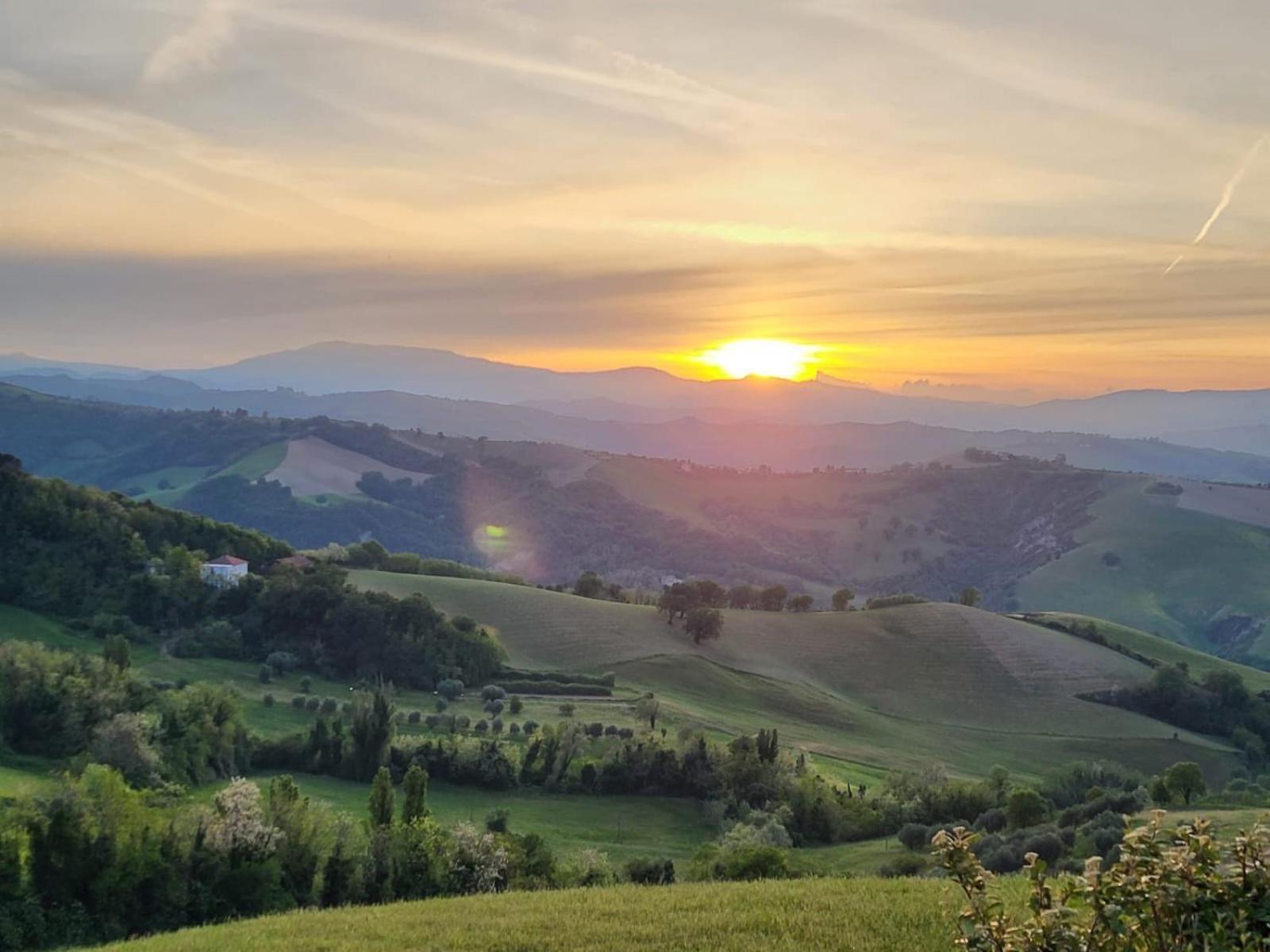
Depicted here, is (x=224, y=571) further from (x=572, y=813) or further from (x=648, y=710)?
(x=572, y=813)

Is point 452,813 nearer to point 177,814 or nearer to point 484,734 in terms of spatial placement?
point 484,734

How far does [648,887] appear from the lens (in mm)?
21312

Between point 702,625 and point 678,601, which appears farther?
point 678,601

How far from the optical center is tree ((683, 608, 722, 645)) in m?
97.3

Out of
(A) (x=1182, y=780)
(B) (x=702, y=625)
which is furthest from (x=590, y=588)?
(A) (x=1182, y=780)

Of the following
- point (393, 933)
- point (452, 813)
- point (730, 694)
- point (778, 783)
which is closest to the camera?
point (393, 933)

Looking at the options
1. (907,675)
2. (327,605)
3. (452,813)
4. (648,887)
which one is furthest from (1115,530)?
(648,887)

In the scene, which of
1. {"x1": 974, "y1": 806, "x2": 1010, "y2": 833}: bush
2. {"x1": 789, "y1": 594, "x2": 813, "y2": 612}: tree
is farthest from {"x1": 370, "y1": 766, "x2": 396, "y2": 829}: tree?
{"x1": 789, "y1": 594, "x2": 813, "y2": 612}: tree

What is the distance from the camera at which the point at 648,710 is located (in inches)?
2800

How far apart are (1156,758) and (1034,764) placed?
41.0 feet

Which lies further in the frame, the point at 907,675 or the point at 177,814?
the point at 907,675

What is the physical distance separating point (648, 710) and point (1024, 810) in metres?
33.1

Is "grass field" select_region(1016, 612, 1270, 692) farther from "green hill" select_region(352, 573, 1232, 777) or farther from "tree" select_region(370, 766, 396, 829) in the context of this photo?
"tree" select_region(370, 766, 396, 829)

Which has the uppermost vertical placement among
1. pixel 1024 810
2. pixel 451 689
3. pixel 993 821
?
pixel 1024 810
